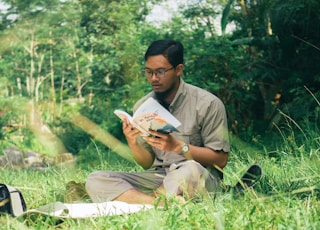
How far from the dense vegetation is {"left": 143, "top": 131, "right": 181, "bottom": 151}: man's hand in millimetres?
464

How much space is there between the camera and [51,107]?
24.0 metres

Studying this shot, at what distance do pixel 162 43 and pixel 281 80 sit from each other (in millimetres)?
5351

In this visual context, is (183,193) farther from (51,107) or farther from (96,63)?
(51,107)

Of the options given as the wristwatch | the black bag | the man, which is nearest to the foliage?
the man

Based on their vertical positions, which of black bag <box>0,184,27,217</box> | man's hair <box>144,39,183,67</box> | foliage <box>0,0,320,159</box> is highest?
man's hair <box>144,39,183,67</box>

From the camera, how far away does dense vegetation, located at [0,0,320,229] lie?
3.50m

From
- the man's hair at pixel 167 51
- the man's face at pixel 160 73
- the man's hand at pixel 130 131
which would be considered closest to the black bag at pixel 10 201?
the man's hand at pixel 130 131

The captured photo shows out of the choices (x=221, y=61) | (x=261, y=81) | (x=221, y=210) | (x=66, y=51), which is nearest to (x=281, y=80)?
(x=261, y=81)

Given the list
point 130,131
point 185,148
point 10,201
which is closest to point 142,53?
point 130,131

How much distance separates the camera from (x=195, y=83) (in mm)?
10039

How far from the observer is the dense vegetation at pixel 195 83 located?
3.50 m

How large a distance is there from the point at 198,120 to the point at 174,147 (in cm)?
33

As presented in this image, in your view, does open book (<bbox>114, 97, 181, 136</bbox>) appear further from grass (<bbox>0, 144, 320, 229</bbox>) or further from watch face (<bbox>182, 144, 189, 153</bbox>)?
grass (<bbox>0, 144, 320, 229</bbox>)

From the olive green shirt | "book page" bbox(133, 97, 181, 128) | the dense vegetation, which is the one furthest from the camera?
the olive green shirt
